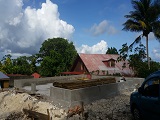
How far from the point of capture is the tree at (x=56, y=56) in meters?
49.6

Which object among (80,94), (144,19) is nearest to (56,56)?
(144,19)

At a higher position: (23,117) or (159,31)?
(159,31)

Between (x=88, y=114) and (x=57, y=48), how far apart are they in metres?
57.9

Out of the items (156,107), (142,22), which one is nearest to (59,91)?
(156,107)

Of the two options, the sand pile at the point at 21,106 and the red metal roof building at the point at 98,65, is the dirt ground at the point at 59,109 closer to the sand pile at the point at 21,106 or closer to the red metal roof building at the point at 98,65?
the sand pile at the point at 21,106

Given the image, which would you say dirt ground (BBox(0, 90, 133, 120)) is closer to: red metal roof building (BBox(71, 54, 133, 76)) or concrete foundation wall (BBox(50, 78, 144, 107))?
concrete foundation wall (BBox(50, 78, 144, 107))

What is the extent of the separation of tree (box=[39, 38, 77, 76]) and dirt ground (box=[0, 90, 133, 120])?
3008 cm

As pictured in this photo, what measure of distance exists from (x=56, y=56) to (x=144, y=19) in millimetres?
23246

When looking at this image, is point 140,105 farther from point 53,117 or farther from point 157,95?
point 53,117

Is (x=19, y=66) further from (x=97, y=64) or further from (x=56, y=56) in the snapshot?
(x=97, y=64)

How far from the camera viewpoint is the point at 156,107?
25.9 ft

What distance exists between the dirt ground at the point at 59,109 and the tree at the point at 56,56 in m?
30.1

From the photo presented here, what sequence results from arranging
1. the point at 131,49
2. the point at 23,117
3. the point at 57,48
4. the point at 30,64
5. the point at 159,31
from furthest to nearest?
the point at 57,48, the point at 30,64, the point at 131,49, the point at 159,31, the point at 23,117

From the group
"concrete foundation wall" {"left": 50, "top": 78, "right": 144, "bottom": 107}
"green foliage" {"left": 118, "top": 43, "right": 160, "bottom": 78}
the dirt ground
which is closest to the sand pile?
the dirt ground
